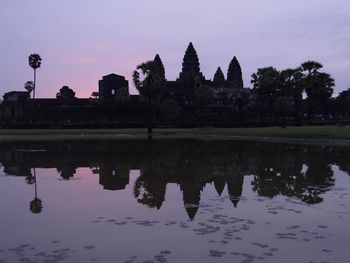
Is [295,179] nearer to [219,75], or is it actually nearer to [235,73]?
[235,73]

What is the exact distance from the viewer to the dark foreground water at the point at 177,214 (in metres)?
8.61

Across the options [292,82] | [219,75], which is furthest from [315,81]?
[219,75]

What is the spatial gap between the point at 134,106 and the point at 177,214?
7774 centimetres

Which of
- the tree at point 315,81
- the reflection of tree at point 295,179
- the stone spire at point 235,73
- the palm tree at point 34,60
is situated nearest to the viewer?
the reflection of tree at point 295,179

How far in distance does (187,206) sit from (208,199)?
1.11 meters

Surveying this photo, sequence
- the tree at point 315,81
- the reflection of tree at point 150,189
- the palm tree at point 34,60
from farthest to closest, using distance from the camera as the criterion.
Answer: the palm tree at point 34,60, the tree at point 315,81, the reflection of tree at point 150,189

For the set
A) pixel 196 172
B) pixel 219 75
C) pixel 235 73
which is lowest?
pixel 196 172

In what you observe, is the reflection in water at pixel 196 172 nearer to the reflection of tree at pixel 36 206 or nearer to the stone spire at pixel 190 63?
the reflection of tree at pixel 36 206

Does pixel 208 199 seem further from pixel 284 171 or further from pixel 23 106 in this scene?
pixel 23 106

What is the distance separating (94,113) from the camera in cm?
9081

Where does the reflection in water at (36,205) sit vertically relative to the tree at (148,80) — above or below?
below

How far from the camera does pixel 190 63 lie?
129 meters

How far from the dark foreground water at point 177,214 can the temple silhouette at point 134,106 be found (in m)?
55.5

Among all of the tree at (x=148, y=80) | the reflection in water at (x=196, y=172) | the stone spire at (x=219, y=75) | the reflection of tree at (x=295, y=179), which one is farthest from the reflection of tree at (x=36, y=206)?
the stone spire at (x=219, y=75)
